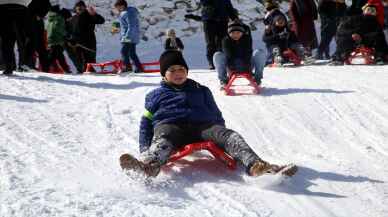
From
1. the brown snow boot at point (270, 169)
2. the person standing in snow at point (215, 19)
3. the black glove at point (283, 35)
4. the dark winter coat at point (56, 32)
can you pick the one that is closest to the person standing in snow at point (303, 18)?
the black glove at point (283, 35)

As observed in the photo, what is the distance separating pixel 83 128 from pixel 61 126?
0.20 metres

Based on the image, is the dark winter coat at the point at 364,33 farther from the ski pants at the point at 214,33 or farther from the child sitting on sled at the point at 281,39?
the ski pants at the point at 214,33

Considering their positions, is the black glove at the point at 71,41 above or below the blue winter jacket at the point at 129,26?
below

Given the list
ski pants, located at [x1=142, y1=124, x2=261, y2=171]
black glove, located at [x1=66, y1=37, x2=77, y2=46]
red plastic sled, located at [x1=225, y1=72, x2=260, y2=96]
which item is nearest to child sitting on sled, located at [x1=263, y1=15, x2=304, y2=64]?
red plastic sled, located at [x1=225, y1=72, x2=260, y2=96]

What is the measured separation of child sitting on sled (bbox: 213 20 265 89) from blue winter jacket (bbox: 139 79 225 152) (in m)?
2.64

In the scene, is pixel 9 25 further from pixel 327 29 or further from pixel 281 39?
pixel 327 29

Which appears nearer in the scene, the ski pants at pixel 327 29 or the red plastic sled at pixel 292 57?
the red plastic sled at pixel 292 57

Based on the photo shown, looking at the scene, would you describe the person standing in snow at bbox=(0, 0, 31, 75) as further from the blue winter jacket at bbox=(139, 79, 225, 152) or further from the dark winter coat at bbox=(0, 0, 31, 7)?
the blue winter jacket at bbox=(139, 79, 225, 152)

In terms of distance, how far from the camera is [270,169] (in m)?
3.47

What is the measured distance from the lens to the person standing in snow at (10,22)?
282 inches

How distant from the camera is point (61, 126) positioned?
509 centimetres

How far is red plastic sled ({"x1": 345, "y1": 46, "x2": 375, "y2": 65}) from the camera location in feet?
29.6

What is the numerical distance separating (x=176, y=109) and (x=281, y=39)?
6066 millimetres

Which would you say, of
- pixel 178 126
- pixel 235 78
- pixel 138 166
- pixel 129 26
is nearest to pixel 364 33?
pixel 235 78
